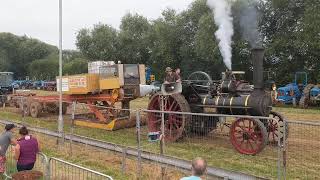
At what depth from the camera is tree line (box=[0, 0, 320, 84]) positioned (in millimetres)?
30078

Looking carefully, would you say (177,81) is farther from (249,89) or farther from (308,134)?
(308,134)

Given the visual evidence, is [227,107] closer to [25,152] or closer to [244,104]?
[244,104]

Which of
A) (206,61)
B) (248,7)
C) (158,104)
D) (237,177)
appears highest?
(248,7)

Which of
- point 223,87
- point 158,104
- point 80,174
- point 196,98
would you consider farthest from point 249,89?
point 80,174

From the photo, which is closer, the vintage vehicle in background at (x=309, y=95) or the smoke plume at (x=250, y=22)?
the vintage vehicle in background at (x=309, y=95)

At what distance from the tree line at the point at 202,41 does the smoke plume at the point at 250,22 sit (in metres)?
0.41

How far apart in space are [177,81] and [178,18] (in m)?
29.5

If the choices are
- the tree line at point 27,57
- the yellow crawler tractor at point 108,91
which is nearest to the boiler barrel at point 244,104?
the yellow crawler tractor at point 108,91

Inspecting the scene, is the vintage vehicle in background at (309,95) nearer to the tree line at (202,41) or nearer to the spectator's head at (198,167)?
the tree line at (202,41)

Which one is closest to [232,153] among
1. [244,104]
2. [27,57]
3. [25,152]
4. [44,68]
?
[244,104]

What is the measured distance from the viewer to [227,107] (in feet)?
41.3

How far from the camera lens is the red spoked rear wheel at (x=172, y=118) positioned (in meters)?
13.0

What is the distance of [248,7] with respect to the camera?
32.0 metres

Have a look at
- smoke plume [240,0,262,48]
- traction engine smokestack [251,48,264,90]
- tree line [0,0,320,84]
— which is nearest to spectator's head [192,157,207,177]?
traction engine smokestack [251,48,264,90]
